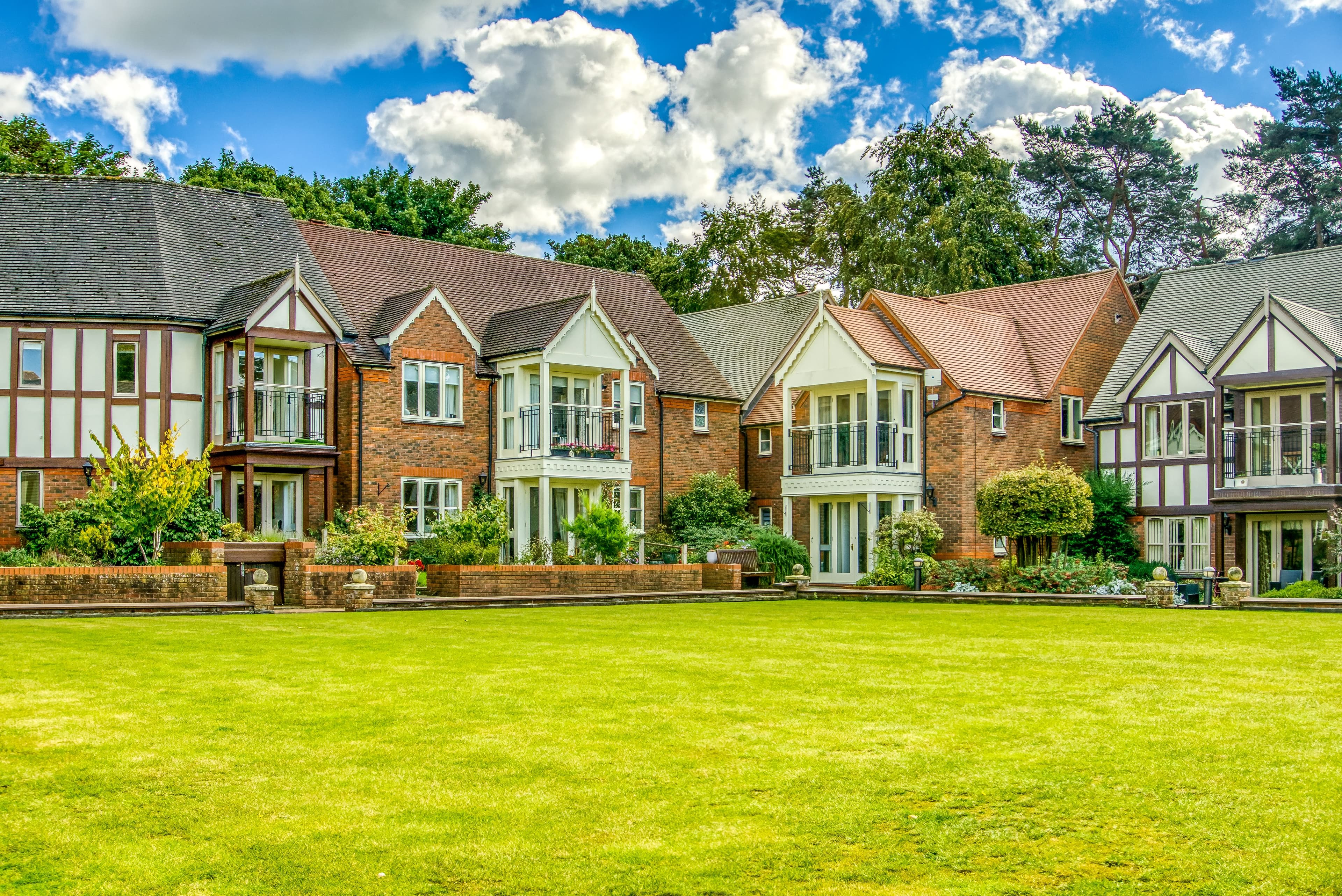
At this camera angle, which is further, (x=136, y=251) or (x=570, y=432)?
(x=570, y=432)

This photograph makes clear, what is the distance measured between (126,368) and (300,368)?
3732mm

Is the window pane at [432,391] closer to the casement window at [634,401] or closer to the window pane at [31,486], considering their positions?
the casement window at [634,401]

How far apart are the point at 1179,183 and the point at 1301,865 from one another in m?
57.0

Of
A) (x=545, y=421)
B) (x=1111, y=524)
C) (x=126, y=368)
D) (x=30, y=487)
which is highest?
(x=126, y=368)

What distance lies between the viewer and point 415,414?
3200cm

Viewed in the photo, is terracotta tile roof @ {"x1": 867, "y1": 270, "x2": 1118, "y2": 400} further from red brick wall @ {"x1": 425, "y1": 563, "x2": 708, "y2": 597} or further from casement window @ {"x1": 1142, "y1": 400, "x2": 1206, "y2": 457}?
red brick wall @ {"x1": 425, "y1": 563, "x2": 708, "y2": 597}

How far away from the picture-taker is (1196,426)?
34.2 meters

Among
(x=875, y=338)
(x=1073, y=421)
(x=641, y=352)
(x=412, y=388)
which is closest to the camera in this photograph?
(x=412, y=388)

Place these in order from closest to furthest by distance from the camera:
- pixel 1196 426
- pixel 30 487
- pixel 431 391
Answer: pixel 30 487, pixel 431 391, pixel 1196 426

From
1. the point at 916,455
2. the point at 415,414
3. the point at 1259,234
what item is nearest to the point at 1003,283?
the point at 1259,234

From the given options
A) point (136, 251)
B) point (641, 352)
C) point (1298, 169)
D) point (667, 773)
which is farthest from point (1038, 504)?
point (1298, 169)

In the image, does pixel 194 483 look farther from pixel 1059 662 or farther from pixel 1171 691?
pixel 1171 691

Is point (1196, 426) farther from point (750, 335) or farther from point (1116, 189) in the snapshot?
point (1116, 189)

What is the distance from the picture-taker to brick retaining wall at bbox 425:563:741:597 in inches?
1025
